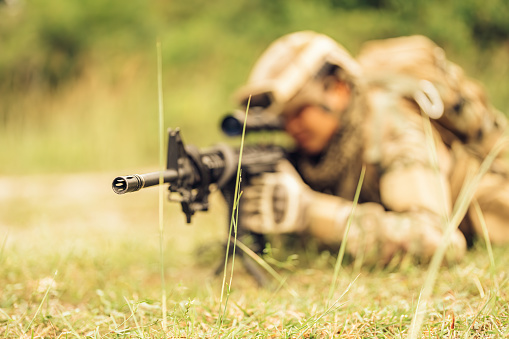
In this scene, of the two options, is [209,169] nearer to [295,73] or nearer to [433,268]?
[295,73]

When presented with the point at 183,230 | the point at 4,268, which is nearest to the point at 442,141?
the point at 183,230

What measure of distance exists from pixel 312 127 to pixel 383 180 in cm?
46

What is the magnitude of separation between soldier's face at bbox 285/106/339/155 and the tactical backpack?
1.05 ft

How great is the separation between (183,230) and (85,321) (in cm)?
186

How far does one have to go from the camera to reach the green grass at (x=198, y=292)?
1.29 metres

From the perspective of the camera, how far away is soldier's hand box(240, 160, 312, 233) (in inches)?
84.7

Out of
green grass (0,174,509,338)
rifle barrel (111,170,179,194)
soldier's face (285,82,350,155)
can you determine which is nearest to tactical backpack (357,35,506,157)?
soldier's face (285,82,350,155)

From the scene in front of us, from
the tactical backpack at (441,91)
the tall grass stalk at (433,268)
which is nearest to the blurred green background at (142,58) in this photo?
the tactical backpack at (441,91)

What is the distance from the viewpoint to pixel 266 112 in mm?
2475

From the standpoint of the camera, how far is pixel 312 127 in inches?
99.5

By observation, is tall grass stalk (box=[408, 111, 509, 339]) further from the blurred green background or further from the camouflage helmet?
the blurred green background

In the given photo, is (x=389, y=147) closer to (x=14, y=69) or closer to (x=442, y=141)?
(x=442, y=141)

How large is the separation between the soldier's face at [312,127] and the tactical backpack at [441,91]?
0.32 m

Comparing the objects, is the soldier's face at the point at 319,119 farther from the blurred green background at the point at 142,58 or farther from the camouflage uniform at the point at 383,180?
the blurred green background at the point at 142,58
